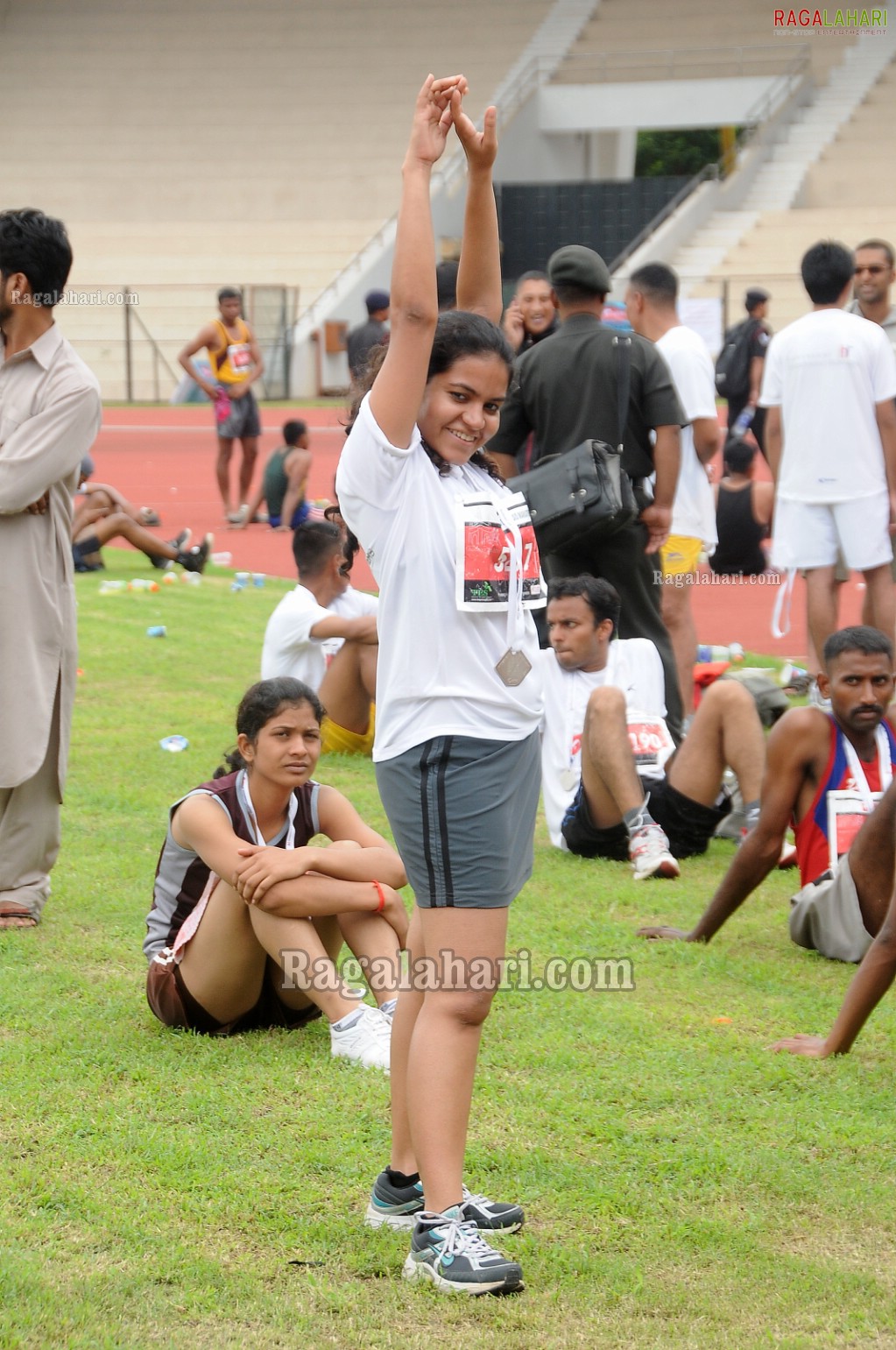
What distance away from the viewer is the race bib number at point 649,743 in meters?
6.32

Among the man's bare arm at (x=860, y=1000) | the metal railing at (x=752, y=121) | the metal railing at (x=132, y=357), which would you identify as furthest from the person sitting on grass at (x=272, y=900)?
the metal railing at (x=752, y=121)

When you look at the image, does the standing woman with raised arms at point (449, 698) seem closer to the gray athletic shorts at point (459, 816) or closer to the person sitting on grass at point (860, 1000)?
the gray athletic shorts at point (459, 816)

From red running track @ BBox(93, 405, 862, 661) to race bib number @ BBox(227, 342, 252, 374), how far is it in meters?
1.14

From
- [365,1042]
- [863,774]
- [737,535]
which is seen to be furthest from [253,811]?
[737,535]

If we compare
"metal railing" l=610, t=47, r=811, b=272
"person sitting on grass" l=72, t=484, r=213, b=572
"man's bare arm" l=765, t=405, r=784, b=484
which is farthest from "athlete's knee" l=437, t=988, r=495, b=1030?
"metal railing" l=610, t=47, r=811, b=272

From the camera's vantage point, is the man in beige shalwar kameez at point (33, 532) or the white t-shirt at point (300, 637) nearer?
the man in beige shalwar kameez at point (33, 532)

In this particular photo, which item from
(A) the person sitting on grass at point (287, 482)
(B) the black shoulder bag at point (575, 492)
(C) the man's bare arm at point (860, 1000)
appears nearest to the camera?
(C) the man's bare arm at point (860, 1000)

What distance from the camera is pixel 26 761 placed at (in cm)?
512

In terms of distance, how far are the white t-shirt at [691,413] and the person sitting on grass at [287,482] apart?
6.34 metres

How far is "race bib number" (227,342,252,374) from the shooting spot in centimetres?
1603

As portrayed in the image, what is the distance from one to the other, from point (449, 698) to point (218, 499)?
1541 centimetres

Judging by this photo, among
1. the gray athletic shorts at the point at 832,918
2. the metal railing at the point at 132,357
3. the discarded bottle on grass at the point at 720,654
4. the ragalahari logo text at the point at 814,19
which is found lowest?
the gray athletic shorts at the point at 832,918

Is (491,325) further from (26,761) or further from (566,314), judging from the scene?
(566,314)

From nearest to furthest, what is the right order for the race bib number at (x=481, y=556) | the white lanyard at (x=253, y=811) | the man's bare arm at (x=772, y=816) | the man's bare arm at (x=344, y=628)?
1. the race bib number at (x=481, y=556)
2. the white lanyard at (x=253, y=811)
3. the man's bare arm at (x=772, y=816)
4. the man's bare arm at (x=344, y=628)
